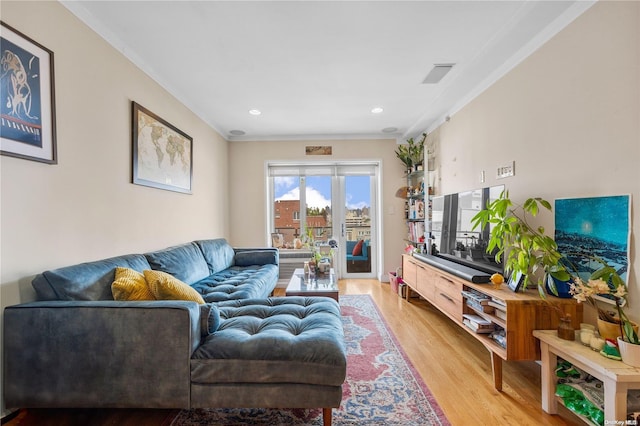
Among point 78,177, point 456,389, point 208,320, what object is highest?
point 78,177

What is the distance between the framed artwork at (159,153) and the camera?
254 cm

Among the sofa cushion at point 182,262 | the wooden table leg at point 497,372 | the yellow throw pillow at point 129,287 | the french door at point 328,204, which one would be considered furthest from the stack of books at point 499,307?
the french door at point 328,204

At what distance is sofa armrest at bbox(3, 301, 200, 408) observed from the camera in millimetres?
1436

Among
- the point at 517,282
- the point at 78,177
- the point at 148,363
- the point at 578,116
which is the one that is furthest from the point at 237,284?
the point at 578,116

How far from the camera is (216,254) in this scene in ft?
11.4

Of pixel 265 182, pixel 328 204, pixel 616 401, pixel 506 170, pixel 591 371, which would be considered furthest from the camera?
pixel 328 204

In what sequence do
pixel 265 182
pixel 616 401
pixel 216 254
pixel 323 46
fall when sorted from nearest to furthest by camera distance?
pixel 616 401, pixel 323 46, pixel 216 254, pixel 265 182

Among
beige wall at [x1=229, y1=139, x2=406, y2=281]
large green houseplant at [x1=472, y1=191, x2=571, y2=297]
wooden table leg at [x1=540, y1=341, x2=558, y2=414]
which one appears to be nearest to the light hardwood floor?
wooden table leg at [x1=540, y1=341, x2=558, y2=414]

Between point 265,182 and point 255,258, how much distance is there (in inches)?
61.7

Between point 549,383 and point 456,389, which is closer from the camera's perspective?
point 549,383

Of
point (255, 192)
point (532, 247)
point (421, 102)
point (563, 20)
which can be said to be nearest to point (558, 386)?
point (532, 247)

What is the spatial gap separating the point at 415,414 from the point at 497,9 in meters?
2.58

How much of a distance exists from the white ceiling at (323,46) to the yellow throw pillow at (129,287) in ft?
5.74

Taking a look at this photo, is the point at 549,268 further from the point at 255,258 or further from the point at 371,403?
the point at 255,258
